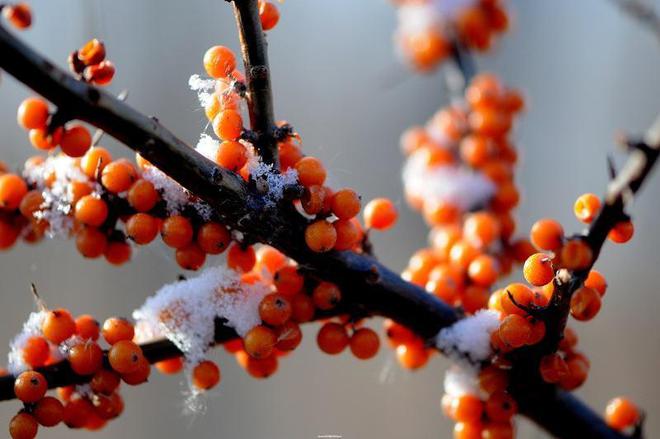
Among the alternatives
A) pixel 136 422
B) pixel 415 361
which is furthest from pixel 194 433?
pixel 415 361

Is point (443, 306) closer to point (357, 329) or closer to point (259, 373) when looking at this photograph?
point (357, 329)

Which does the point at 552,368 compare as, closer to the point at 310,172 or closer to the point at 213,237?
the point at 310,172

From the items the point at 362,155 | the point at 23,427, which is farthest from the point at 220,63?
the point at 362,155

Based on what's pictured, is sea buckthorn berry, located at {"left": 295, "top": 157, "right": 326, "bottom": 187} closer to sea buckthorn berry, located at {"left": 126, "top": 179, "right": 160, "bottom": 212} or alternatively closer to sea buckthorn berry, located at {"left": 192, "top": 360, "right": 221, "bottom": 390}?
sea buckthorn berry, located at {"left": 126, "top": 179, "right": 160, "bottom": 212}

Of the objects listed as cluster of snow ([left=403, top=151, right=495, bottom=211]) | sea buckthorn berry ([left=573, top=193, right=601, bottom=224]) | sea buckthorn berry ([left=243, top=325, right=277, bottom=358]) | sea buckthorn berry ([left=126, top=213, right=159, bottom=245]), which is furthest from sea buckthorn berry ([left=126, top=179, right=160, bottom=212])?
cluster of snow ([left=403, top=151, right=495, bottom=211])

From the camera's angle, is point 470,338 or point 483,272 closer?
point 470,338

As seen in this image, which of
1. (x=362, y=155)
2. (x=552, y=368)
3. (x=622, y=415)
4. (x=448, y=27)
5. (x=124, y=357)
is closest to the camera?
(x=124, y=357)
